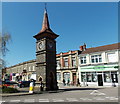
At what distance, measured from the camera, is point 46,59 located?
18.3 meters

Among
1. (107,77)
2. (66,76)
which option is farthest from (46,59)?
(66,76)

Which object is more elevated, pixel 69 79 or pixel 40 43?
pixel 40 43

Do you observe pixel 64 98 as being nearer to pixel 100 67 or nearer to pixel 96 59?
pixel 100 67

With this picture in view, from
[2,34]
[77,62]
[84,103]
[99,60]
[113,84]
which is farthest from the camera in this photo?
[77,62]

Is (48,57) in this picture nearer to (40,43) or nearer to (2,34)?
(40,43)

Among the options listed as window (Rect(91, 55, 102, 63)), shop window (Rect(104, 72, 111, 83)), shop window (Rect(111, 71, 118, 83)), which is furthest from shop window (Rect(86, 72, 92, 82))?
shop window (Rect(111, 71, 118, 83))

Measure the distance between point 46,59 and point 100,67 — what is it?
13113 millimetres

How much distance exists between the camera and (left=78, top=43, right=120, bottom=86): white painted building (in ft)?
82.1

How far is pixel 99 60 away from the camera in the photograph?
27.3 m

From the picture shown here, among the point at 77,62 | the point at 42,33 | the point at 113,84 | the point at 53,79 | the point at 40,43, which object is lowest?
the point at 113,84

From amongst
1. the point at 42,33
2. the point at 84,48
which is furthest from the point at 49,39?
the point at 84,48

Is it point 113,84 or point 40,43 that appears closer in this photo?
point 40,43

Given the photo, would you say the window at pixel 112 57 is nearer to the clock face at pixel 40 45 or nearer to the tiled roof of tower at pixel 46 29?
the tiled roof of tower at pixel 46 29

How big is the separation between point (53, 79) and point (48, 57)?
3.17 metres
